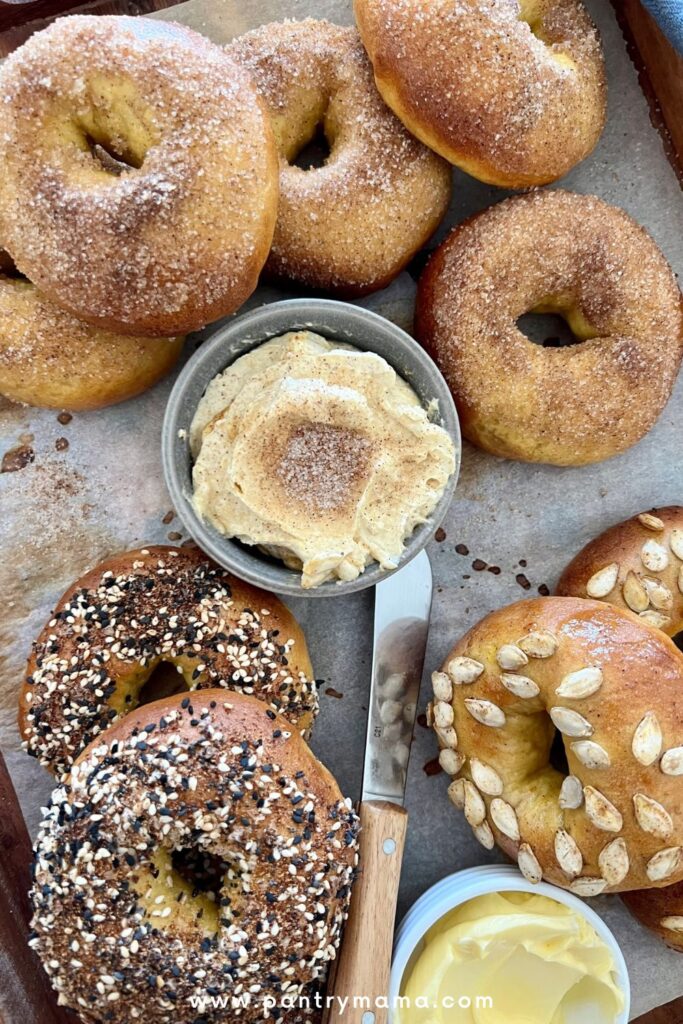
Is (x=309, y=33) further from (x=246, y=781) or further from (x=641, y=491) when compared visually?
(x=246, y=781)

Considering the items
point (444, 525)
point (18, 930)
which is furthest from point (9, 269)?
point (18, 930)

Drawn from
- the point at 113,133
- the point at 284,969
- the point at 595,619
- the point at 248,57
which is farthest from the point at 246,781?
the point at 248,57

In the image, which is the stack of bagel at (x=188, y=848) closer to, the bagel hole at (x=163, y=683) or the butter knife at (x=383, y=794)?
the butter knife at (x=383, y=794)

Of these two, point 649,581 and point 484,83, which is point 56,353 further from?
point 649,581

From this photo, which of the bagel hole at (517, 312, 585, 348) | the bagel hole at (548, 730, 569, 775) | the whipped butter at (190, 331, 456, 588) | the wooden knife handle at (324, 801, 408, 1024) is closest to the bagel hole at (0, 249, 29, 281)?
the whipped butter at (190, 331, 456, 588)

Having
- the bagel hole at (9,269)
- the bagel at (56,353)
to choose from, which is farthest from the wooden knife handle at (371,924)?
the bagel hole at (9,269)

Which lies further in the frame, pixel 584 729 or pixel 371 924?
pixel 371 924
